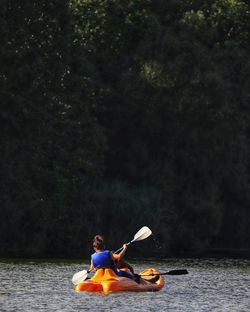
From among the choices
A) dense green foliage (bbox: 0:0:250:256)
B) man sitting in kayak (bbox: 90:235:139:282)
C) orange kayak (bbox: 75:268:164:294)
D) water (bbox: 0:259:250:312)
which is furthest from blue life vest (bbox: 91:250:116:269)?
dense green foliage (bbox: 0:0:250:256)

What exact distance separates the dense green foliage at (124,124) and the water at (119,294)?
8883 millimetres

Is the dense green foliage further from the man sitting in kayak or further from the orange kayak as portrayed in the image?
the orange kayak

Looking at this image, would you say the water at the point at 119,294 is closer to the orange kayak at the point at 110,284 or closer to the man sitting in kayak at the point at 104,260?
the orange kayak at the point at 110,284

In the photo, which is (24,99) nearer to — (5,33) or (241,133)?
(5,33)

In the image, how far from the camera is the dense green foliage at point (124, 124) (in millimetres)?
50719

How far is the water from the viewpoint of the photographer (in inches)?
1117

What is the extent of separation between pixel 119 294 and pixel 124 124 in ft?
91.8

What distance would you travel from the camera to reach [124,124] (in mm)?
58844

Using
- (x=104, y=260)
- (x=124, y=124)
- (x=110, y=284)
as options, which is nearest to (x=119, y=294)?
(x=110, y=284)

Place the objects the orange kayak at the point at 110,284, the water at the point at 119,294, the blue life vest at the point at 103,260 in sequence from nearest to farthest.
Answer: the water at the point at 119,294 → the orange kayak at the point at 110,284 → the blue life vest at the point at 103,260

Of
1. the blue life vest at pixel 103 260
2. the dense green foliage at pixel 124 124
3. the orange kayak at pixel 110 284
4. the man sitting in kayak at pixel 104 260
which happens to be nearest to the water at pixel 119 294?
the orange kayak at pixel 110 284

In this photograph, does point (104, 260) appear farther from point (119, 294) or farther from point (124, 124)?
point (124, 124)

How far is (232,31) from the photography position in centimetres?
6156

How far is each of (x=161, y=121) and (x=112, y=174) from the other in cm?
362
